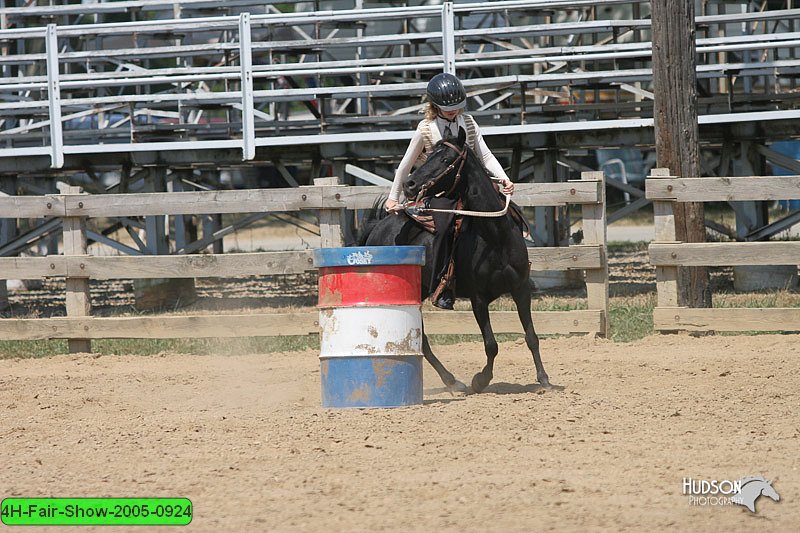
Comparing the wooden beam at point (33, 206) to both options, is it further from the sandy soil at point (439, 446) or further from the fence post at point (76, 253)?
the sandy soil at point (439, 446)

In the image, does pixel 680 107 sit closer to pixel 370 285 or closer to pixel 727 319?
pixel 727 319

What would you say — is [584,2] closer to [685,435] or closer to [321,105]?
[321,105]

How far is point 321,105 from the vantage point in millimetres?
14117

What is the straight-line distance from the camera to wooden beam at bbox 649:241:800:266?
32.4 feet

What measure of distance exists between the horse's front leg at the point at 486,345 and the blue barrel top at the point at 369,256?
0.87 metres

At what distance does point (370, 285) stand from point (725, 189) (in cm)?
443

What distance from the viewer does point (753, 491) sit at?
Answer: 192 inches

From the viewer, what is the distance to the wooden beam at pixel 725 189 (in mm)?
9938

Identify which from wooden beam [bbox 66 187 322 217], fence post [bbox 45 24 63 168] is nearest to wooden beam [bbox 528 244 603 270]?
wooden beam [bbox 66 187 322 217]

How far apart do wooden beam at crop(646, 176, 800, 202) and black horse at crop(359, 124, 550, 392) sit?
9.31 feet

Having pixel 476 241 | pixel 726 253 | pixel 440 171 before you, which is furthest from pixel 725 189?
pixel 440 171

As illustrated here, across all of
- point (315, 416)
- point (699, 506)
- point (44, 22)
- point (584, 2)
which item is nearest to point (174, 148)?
point (584, 2)

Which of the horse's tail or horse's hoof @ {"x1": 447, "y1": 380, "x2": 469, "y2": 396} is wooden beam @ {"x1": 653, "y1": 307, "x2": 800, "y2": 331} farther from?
the horse's tail

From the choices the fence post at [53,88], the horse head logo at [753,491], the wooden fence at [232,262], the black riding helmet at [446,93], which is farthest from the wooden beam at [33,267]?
the horse head logo at [753,491]
